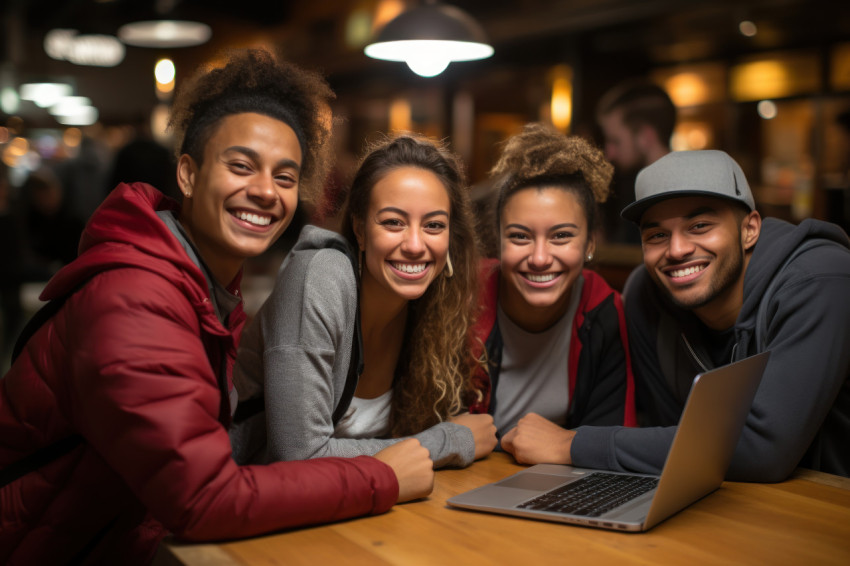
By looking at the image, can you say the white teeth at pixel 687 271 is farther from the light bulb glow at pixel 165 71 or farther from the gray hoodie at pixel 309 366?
the light bulb glow at pixel 165 71

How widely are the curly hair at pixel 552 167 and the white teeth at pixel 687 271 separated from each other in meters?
0.30

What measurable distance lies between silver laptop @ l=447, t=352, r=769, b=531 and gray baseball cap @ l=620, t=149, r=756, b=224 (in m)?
0.42

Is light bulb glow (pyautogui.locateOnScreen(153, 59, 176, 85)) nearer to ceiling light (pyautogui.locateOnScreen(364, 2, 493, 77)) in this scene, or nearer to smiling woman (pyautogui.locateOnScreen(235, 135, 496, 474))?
ceiling light (pyautogui.locateOnScreen(364, 2, 493, 77))

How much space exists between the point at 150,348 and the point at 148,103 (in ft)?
35.6

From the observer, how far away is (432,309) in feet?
6.03

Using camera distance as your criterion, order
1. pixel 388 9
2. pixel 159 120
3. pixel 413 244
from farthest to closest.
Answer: pixel 159 120 → pixel 388 9 → pixel 413 244

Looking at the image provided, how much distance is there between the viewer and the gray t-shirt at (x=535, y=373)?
1.95 metres

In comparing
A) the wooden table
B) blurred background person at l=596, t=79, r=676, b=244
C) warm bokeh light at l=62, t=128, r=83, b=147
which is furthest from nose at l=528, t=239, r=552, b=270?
warm bokeh light at l=62, t=128, r=83, b=147

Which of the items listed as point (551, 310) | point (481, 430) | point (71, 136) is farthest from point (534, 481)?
point (71, 136)

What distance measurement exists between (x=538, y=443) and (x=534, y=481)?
0.55 feet

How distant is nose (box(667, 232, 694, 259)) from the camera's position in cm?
173

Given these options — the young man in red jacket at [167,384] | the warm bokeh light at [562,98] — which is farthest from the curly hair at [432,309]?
the warm bokeh light at [562,98]

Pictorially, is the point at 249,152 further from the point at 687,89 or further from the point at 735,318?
the point at 687,89

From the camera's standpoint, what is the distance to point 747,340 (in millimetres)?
1690
